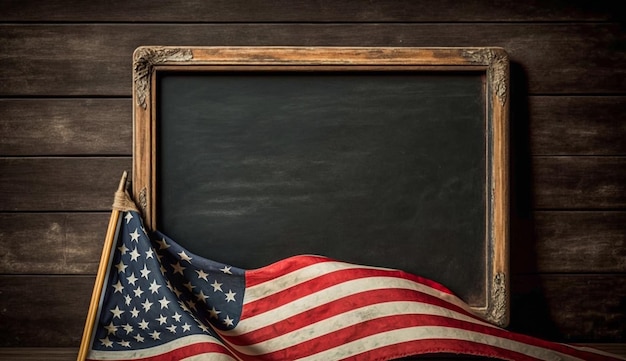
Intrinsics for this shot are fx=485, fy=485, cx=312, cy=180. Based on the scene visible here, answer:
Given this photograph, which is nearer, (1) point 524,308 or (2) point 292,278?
(2) point 292,278

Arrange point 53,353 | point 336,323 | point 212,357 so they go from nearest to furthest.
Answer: point 212,357 → point 336,323 → point 53,353

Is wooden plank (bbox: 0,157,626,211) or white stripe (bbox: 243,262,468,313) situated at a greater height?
wooden plank (bbox: 0,157,626,211)

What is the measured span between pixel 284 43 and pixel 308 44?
7cm

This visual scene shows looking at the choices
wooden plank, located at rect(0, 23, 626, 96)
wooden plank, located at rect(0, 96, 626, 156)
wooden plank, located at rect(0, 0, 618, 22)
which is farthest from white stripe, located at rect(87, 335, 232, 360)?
wooden plank, located at rect(0, 0, 618, 22)

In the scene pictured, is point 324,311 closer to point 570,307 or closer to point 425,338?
point 425,338

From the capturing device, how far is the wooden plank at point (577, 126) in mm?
1347

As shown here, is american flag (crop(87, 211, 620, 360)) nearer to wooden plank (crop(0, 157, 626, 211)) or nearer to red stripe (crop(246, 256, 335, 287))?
red stripe (crop(246, 256, 335, 287))

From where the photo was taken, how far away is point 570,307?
1.35m

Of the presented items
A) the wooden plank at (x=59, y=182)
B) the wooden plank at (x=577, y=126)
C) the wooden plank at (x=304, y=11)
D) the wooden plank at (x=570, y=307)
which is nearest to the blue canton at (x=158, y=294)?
the wooden plank at (x=59, y=182)

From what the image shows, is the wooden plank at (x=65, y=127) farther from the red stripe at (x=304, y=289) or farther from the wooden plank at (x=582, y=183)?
the wooden plank at (x=582, y=183)

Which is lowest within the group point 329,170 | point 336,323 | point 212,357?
point 212,357

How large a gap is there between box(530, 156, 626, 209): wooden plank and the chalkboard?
200 millimetres

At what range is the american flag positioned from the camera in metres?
1.09

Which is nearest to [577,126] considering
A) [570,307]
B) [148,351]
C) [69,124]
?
[570,307]
